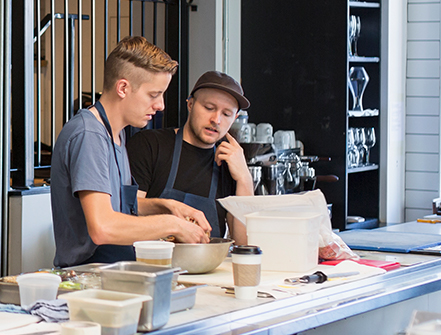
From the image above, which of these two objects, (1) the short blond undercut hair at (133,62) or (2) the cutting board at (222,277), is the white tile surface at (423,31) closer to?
(1) the short blond undercut hair at (133,62)

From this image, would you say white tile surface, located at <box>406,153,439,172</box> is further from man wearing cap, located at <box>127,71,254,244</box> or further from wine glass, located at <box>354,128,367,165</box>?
man wearing cap, located at <box>127,71,254,244</box>

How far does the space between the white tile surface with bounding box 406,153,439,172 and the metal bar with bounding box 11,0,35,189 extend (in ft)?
9.64

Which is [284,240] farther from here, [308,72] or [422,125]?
[422,125]

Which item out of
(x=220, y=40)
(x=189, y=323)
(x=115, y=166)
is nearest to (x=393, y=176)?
(x=220, y=40)

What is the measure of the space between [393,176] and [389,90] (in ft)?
2.04

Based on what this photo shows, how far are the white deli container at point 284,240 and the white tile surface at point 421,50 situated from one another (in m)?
3.20

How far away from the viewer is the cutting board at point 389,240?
8.36 feet

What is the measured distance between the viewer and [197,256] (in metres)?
1.98

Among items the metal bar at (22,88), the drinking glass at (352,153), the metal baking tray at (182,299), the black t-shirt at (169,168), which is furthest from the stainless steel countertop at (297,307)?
the drinking glass at (352,153)

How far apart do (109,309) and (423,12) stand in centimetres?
429

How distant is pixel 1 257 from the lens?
3.05m

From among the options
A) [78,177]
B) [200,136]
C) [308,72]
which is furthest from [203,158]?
[308,72]

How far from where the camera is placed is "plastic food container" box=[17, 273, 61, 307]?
1548mm

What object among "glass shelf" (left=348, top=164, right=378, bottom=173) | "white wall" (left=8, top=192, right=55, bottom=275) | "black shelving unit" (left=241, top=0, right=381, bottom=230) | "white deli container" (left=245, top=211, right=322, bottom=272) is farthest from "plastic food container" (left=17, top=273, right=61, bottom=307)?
"glass shelf" (left=348, top=164, right=378, bottom=173)
